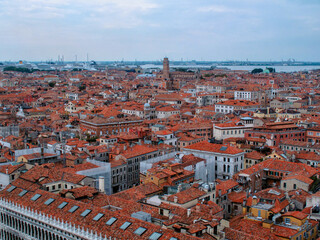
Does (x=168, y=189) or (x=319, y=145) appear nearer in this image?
(x=168, y=189)

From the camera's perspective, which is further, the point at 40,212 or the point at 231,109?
the point at 231,109

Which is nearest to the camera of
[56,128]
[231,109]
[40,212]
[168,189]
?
[40,212]

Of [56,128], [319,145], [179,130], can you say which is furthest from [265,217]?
[56,128]

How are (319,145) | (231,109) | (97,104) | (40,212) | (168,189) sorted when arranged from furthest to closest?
(97,104), (231,109), (319,145), (168,189), (40,212)

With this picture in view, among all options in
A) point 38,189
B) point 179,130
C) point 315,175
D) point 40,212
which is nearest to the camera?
point 40,212

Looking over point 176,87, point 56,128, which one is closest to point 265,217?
point 56,128

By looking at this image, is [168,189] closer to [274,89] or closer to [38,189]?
[38,189]

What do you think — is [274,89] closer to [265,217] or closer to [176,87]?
[176,87]

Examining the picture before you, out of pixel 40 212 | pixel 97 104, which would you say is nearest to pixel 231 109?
pixel 97 104

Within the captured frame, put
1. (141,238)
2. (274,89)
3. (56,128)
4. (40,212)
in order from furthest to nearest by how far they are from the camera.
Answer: (274,89) < (56,128) < (40,212) < (141,238)
